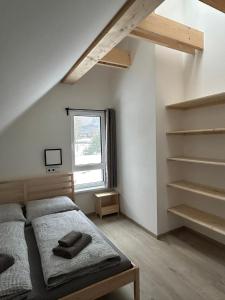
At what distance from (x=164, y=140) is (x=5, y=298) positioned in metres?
2.37

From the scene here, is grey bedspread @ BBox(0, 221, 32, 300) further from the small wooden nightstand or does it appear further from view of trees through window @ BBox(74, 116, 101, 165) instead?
view of trees through window @ BBox(74, 116, 101, 165)

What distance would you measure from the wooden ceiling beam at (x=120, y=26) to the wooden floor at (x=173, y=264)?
234 cm

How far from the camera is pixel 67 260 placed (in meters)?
1.62

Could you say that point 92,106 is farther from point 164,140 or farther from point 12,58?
point 12,58

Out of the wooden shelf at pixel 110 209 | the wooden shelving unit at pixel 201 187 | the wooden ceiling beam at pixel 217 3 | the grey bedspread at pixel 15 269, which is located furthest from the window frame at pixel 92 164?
the wooden ceiling beam at pixel 217 3

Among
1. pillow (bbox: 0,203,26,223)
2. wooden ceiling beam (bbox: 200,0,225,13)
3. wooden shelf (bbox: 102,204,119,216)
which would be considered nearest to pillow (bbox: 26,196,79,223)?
pillow (bbox: 0,203,26,223)

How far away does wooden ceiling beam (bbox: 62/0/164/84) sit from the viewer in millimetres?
1349

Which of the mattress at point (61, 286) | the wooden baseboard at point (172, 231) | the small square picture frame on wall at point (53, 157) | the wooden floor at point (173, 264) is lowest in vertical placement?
the wooden floor at point (173, 264)

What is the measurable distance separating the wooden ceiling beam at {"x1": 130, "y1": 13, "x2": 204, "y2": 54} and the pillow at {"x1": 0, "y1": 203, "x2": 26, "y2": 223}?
96.9 inches

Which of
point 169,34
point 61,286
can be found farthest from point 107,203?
point 169,34

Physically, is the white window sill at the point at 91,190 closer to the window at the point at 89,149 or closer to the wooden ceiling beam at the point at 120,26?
the window at the point at 89,149

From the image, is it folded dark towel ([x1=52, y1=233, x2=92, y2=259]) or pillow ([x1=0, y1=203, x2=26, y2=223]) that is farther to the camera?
pillow ([x1=0, y1=203, x2=26, y2=223])

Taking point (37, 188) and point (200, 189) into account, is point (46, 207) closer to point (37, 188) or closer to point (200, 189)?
point (37, 188)

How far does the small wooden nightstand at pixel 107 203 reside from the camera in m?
3.60
